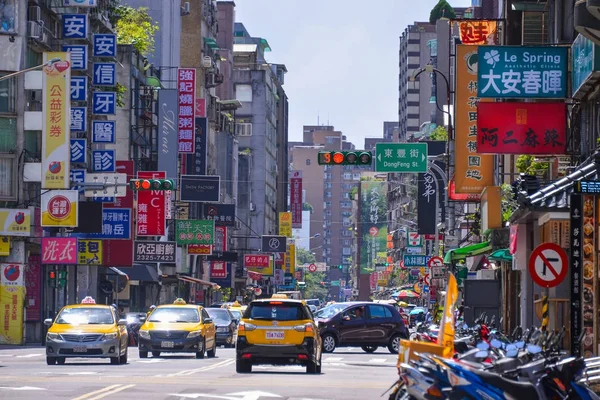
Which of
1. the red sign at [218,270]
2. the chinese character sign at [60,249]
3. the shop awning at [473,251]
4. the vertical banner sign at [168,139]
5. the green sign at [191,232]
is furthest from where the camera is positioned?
the red sign at [218,270]

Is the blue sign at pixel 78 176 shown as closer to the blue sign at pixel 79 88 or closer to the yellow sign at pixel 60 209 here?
the blue sign at pixel 79 88

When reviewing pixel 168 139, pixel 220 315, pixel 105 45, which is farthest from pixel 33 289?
pixel 168 139

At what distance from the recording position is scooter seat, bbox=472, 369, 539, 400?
41.6ft

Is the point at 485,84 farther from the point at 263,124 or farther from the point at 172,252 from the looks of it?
the point at 263,124

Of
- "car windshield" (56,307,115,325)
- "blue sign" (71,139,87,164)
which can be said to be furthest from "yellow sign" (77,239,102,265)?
"car windshield" (56,307,115,325)

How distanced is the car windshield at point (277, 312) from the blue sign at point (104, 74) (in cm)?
3577

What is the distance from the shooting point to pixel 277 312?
97.0ft

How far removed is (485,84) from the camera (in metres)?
32.6

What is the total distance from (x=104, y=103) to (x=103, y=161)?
2940 millimetres

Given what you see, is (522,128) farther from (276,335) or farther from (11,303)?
(11,303)

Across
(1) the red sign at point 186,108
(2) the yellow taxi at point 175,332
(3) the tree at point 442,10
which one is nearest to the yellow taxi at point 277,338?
(2) the yellow taxi at point 175,332

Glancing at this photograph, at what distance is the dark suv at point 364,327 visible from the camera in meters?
45.1

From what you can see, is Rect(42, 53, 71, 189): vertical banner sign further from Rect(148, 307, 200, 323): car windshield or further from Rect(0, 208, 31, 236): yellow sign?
Rect(148, 307, 200, 323): car windshield

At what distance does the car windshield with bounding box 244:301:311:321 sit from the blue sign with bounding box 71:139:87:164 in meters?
31.7
